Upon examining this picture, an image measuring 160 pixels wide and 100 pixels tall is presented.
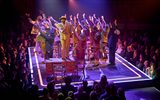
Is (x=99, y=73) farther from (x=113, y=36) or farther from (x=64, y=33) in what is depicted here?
(x=64, y=33)

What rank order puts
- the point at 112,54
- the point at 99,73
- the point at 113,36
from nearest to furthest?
the point at 99,73 → the point at 113,36 → the point at 112,54

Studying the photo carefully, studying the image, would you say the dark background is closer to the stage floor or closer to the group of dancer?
the stage floor

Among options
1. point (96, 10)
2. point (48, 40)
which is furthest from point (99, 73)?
point (96, 10)

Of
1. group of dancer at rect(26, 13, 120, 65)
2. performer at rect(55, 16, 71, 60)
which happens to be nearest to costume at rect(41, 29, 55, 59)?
group of dancer at rect(26, 13, 120, 65)

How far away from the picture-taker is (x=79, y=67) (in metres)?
11.3

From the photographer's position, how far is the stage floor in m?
10.0

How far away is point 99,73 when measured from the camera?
10.9m

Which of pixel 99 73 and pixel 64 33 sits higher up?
pixel 64 33

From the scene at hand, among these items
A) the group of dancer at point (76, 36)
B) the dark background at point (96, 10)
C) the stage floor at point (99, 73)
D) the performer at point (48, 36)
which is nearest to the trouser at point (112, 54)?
the group of dancer at point (76, 36)

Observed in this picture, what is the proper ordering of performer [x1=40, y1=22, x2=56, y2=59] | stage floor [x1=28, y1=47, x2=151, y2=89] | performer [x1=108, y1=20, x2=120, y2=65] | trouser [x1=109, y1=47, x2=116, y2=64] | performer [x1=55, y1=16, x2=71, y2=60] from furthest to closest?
1. trouser [x1=109, y1=47, x2=116, y2=64]
2. performer [x1=40, y1=22, x2=56, y2=59]
3. performer [x1=108, y1=20, x2=120, y2=65]
4. performer [x1=55, y1=16, x2=71, y2=60]
5. stage floor [x1=28, y1=47, x2=151, y2=89]

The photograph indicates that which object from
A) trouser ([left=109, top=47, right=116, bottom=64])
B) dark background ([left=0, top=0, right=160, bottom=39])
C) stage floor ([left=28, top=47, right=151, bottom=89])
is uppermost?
dark background ([left=0, top=0, right=160, bottom=39])

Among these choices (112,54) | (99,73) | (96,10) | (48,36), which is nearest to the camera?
(99,73)

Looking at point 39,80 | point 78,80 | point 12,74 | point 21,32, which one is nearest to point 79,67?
point 78,80

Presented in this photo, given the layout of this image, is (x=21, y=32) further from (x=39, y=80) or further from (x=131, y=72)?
(x=131, y=72)
